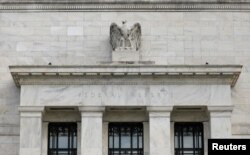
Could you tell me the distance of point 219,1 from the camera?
32438 millimetres

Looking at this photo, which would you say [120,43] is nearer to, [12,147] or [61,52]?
[61,52]

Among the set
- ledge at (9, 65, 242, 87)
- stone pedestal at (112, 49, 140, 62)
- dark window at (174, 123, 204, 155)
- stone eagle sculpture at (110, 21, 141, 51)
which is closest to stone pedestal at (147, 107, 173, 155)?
ledge at (9, 65, 242, 87)

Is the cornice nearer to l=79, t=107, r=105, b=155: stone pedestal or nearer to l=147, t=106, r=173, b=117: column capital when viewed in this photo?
l=147, t=106, r=173, b=117: column capital

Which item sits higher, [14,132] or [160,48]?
[160,48]

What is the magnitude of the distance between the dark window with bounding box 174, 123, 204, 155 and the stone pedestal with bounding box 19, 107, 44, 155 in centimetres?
586

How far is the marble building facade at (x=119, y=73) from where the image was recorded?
28.8m

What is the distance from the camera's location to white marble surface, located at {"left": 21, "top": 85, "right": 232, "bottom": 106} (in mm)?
28953

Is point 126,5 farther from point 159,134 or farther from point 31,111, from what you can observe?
point 31,111

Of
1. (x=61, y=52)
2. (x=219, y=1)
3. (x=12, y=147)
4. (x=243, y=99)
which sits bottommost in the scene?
(x=12, y=147)

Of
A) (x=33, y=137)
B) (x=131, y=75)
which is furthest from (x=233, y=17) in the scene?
(x=33, y=137)

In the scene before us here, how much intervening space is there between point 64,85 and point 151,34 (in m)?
5.22

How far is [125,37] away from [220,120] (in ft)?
18.0

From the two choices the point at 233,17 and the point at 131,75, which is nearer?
the point at 131,75

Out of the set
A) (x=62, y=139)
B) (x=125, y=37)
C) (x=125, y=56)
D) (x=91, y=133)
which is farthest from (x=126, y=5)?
(x=62, y=139)
